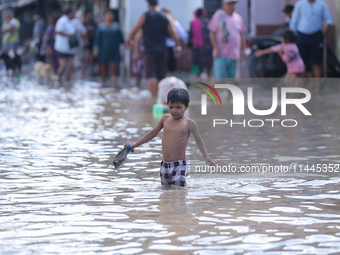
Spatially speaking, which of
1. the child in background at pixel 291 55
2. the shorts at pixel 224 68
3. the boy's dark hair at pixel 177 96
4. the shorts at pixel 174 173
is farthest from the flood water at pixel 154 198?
the child in background at pixel 291 55

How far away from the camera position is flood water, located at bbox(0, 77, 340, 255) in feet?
11.6

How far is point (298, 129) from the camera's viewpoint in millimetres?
8180

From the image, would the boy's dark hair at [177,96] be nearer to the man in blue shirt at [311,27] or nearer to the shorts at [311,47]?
the man in blue shirt at [311,27]

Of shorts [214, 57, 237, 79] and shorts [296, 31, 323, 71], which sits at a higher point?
shorts [296, 31, 323, 71]

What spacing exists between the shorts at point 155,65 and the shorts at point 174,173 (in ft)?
23.4

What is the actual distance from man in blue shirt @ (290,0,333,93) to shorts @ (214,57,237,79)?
205 centimetres

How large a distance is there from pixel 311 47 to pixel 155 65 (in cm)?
343

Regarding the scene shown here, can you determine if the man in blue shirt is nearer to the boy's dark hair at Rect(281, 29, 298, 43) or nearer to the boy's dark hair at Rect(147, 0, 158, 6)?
the boy's dark hair at Rect(281, 29, 298, 43)

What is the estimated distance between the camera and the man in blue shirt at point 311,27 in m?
13.2

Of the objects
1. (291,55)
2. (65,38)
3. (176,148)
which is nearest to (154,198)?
(176,148)

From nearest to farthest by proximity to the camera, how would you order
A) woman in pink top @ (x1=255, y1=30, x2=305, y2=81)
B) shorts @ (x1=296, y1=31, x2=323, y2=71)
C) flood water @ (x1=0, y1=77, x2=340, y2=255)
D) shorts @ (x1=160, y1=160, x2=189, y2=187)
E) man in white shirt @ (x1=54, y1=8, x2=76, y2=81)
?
flood water @ (x1=0, y1=77, x2=340, y2=255), shorts @ (x1=160, y1=160, x2=189, y2=187), woman in pink top @ (x1=255, y1=30, x2=305, y2=81), shorts @ (x1=296, y1=31, x2=323, y2=71), man in white shirt @ (x1=54, y1=8, x2=76, y2=81)

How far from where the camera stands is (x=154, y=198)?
15.1 feet

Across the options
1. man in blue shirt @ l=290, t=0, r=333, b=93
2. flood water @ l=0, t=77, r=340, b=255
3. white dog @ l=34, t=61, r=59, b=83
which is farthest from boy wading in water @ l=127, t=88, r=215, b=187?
white dog @ l=34, t=61, r=59, b=83

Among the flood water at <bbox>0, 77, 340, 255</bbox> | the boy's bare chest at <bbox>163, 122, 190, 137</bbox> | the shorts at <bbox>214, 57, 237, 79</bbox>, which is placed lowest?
the flood water at <bbox>0, 77, 340, 255</bbox>
